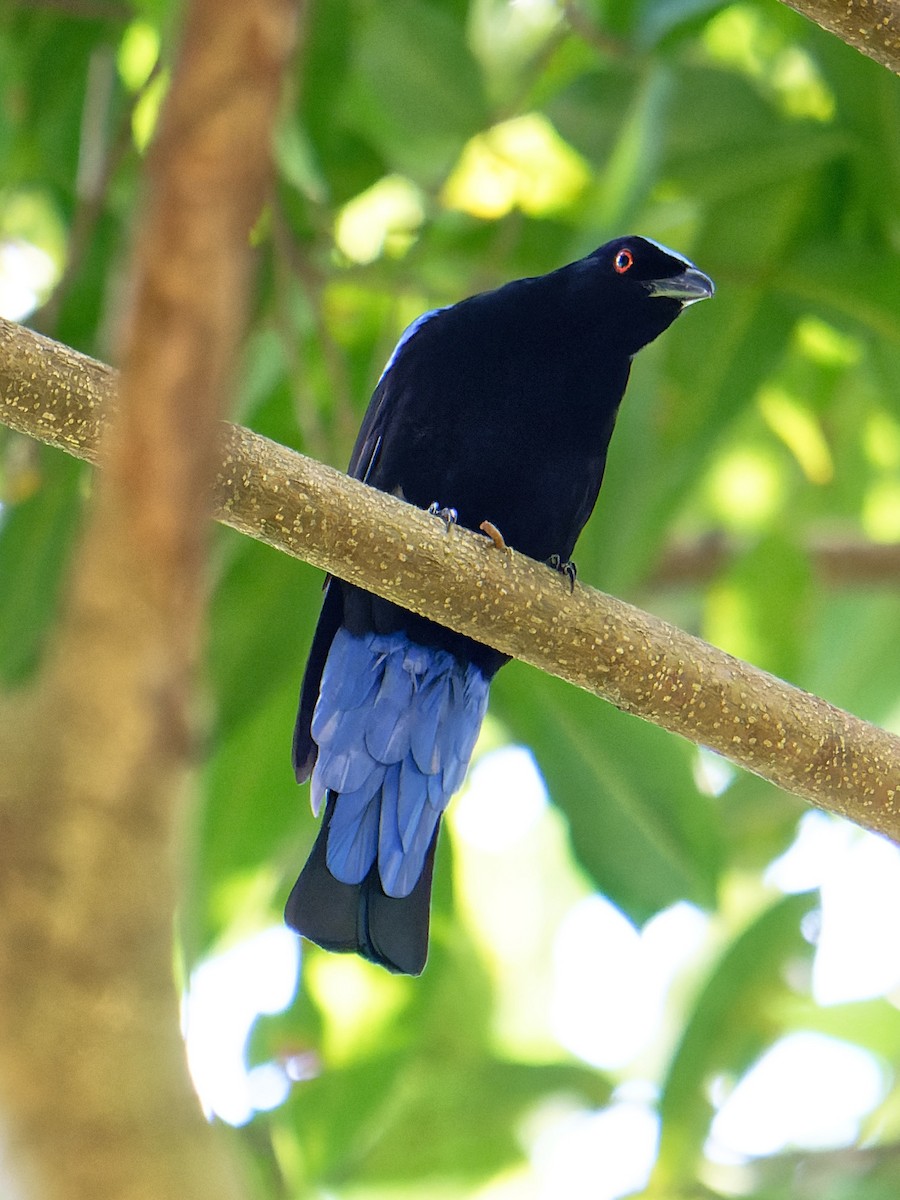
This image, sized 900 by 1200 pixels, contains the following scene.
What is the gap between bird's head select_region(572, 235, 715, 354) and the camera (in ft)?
12.8

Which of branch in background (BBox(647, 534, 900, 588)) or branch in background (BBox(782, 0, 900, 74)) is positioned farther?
branch in background (BBox(647, 534, 900, 588))

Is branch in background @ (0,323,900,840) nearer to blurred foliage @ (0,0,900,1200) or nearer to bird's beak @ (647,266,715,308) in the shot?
blurred foliage @ (0,0,900,1200)

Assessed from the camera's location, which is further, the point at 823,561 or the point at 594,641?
the point at 823,561

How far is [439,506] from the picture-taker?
3527 millimetres

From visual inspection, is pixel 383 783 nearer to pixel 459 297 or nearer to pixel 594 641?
pixel 594 641

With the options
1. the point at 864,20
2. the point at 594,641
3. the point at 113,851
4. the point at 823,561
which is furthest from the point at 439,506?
the point at 113,851

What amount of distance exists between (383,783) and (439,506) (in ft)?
2.18

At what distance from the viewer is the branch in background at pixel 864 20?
2.17 metres

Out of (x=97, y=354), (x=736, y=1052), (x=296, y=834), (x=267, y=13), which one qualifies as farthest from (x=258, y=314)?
(x=267, y=13)

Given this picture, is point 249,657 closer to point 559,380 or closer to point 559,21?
point 559,380

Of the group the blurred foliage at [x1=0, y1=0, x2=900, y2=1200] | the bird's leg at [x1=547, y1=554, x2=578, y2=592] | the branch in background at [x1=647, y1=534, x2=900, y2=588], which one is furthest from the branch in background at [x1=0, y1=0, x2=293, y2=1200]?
the branch in background at [x1=647, y1=534, x2=900, y2=588]

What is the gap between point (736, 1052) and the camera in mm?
4344

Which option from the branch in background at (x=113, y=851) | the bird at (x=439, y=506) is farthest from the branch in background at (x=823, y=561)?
the branch in background at (x=113, y=851)

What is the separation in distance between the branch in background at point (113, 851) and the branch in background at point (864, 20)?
1953 mm
